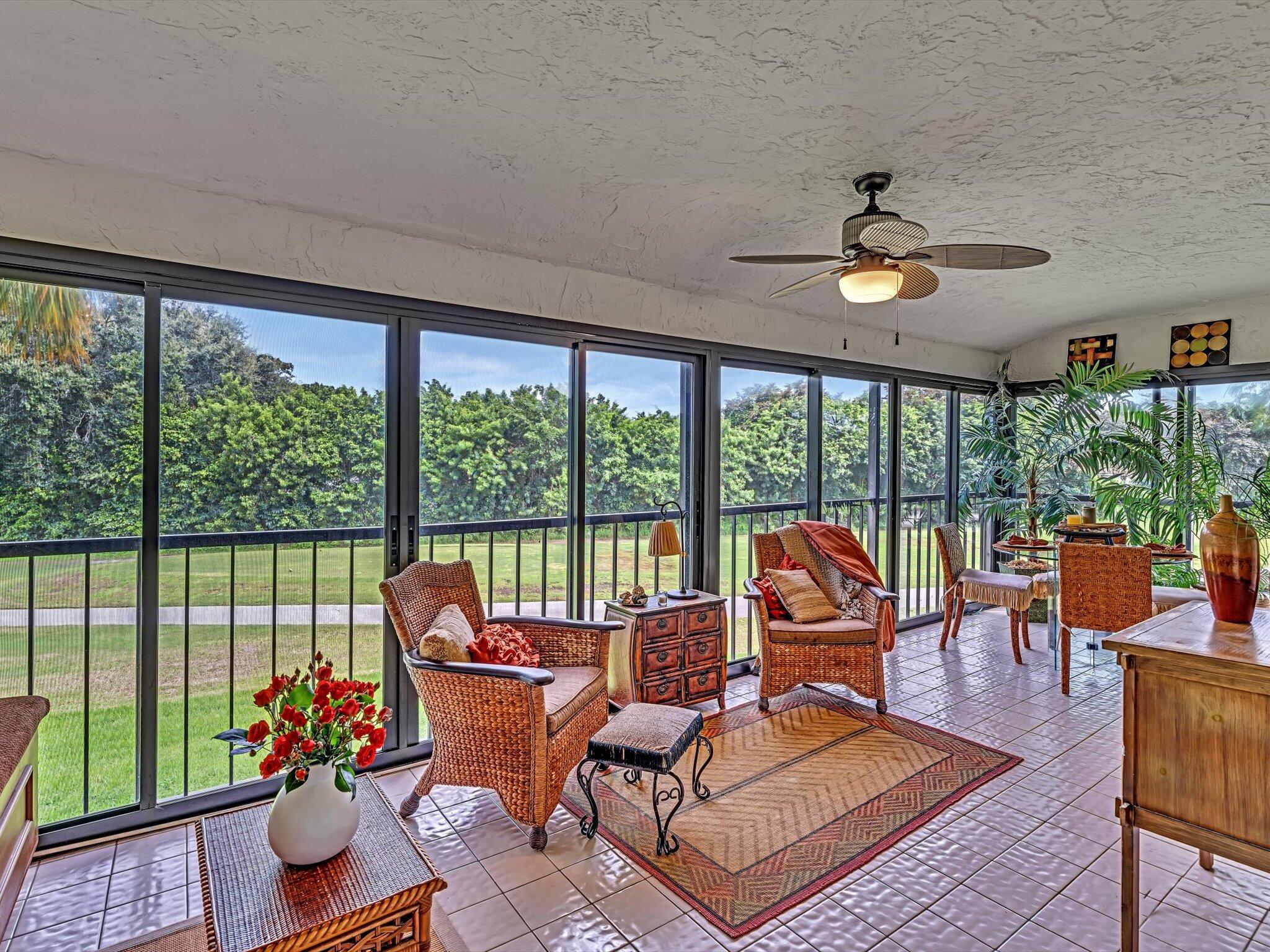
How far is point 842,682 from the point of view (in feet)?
12.0

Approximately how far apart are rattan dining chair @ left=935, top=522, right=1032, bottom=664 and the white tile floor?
1895mm

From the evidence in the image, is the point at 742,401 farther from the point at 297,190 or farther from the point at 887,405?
the point at 297,190

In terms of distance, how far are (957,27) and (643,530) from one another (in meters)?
2.99

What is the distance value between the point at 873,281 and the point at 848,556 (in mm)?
1996

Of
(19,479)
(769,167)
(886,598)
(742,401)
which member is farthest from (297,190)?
(886,598)

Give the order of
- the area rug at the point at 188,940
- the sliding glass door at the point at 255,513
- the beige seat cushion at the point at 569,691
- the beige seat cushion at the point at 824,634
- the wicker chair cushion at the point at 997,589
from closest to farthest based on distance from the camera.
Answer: the area rug at the point at 188,940 → the beige seat cushion at the point at 569,691 → the sliding glass door at the point at 255,513 → the beige seat cushion at the point at 824,634 → the wicker chair cushion at the point at 997,589

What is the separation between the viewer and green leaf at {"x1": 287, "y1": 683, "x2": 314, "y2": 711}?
66.2 inches

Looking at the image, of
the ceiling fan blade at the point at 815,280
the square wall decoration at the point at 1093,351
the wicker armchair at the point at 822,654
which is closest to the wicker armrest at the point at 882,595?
the wicker armchair at the point at 822,654

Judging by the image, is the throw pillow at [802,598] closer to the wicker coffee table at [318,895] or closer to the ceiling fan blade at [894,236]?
the ceiling fan blade at [894,236]

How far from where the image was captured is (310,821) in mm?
1610

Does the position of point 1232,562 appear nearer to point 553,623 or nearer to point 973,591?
point 553,623

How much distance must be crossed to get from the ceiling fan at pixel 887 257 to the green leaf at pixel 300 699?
2013mm

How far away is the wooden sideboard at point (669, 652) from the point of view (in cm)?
342

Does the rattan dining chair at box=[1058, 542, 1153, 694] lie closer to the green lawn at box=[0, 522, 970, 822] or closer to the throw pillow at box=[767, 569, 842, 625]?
the throw pillow at box=[767, 569, 842, 625]
